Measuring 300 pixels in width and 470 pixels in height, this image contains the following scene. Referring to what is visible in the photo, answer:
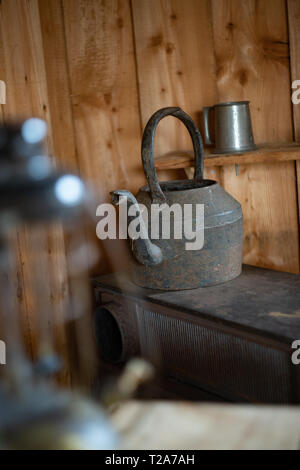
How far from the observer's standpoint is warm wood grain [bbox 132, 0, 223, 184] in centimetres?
192

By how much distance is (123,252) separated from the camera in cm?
195

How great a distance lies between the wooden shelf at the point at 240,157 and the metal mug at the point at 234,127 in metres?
0.04

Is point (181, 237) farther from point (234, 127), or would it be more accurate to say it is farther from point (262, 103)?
point (262, 103)

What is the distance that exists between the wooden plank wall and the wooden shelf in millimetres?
109

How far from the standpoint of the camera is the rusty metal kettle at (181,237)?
61.1 inches

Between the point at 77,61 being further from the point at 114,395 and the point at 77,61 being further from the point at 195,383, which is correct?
the point at 114,395

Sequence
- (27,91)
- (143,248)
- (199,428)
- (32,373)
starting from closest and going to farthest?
(32,373) → (199,428) → (143,248) → (27,91)

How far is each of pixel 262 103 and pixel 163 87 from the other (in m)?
0.34

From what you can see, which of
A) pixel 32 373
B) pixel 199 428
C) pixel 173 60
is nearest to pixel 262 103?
pixel 173 60

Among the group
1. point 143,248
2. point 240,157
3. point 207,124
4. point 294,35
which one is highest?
point 294,35

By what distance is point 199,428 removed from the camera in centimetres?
85

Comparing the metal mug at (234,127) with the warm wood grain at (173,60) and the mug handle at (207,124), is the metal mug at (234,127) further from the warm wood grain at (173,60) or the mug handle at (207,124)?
the warm wood grain at (173,60)

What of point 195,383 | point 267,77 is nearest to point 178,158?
point 267,77
